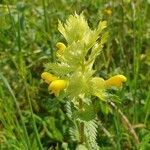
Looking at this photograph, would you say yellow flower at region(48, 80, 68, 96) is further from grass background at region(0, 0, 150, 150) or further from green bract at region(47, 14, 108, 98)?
grass background at region(0, 0, 150, 150)

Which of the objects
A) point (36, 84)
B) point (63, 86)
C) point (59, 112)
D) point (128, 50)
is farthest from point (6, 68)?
point (63, 86)

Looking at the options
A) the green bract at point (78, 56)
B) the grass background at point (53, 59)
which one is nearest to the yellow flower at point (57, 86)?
the green bract at point (78, 56)

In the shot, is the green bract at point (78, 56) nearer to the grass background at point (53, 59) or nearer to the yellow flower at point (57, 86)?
the yellow flower at point (57, 86)

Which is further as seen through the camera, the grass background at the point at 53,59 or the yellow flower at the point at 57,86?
the grass background at the point at 53,59

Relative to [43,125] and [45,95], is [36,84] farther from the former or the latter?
[43,125]

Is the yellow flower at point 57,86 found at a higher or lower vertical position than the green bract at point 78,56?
lower

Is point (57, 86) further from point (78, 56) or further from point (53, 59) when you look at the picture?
point (53, 59)

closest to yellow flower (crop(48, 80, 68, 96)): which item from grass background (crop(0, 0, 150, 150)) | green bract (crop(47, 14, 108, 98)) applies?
green bract (crop(47, 14, 108, 98))

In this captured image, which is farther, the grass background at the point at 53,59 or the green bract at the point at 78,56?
the grass background at the point at 53,59

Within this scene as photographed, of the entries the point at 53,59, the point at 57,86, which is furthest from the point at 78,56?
the point at 53,59
